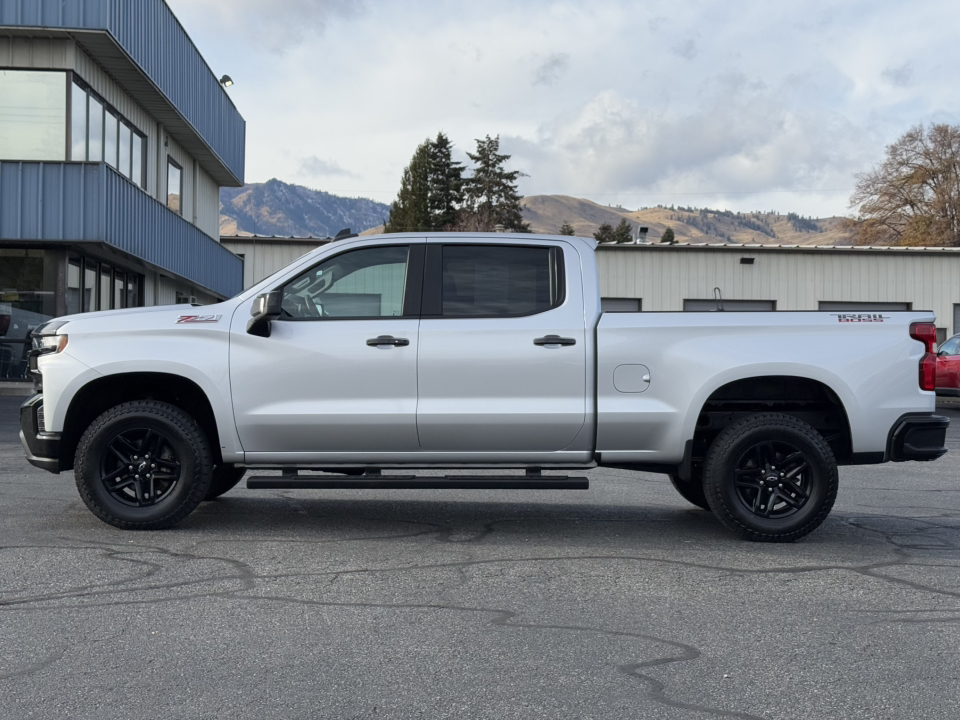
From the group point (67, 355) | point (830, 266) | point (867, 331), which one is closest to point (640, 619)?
point (867, 331)

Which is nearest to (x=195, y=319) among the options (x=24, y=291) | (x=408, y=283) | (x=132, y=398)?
(x=132, y=398)

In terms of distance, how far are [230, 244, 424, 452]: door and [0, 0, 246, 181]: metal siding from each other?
554 inches

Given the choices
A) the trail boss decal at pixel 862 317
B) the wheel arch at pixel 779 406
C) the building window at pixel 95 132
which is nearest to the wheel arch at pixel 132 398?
the wheel arch at pixel 779 406

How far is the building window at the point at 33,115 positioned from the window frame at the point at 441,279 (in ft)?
47.7

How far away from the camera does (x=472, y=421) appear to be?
7.08 meters

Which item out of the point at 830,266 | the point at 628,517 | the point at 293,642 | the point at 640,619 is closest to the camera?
the point at 293,642

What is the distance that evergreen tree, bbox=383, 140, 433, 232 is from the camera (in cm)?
8856

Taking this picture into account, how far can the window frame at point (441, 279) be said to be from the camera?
7.25m

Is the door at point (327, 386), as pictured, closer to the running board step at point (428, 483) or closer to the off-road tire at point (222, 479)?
the running board step at point (428, 483)

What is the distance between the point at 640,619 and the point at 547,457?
2102mm

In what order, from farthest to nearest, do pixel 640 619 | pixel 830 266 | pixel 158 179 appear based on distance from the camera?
pixel 830 266 < pixel 158 179 < pixel 640 619

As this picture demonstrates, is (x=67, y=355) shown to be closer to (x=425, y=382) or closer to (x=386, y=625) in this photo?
(x=425, y=382)

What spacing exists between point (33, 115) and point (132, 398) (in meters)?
14.2

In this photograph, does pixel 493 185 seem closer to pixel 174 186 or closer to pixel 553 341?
pixel 174 186
